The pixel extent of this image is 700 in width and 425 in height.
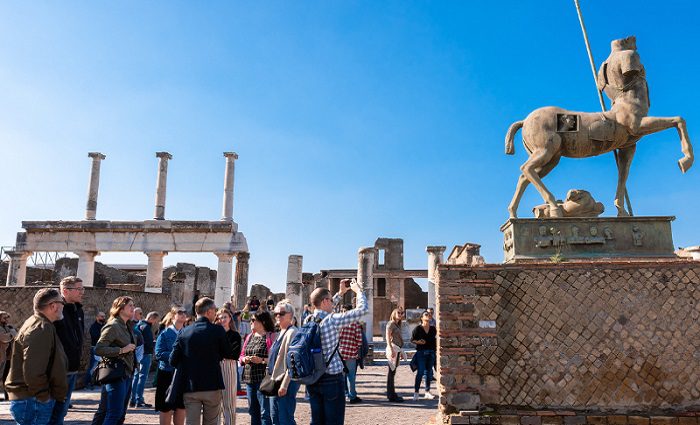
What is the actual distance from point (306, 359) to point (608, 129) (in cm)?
518

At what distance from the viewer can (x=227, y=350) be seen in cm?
502

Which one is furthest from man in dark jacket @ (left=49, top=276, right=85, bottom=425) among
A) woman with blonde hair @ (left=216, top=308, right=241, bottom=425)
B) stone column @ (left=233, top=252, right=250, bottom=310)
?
stone column @ (left=233, top=252, right=250, bottom=310)

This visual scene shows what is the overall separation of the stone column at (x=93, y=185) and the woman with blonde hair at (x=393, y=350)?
17.8 metres

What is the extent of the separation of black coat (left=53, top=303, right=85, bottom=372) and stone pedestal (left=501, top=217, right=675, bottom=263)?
496 centimetres

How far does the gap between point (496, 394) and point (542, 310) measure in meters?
1.01

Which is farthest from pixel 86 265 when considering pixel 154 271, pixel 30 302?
pixel 30 302

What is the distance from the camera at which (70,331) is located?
5270 millimetres

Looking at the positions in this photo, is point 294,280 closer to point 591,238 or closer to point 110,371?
A: point 591,238

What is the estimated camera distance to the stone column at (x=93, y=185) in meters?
23.6

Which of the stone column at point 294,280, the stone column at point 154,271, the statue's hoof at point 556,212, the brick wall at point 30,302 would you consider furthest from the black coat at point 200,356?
the stone column at point 294,280

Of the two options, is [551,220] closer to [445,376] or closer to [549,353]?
[549,353]

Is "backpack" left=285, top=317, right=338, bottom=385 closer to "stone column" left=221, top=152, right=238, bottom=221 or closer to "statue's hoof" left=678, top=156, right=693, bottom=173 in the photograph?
"statue's hoof" left=678, top=156, right=693, bottom=173

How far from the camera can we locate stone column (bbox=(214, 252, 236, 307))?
22656 mm

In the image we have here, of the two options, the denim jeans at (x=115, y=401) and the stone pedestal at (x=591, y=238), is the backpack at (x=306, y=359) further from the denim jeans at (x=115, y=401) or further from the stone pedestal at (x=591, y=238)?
the stone pedestal at (x=591, y=238)
